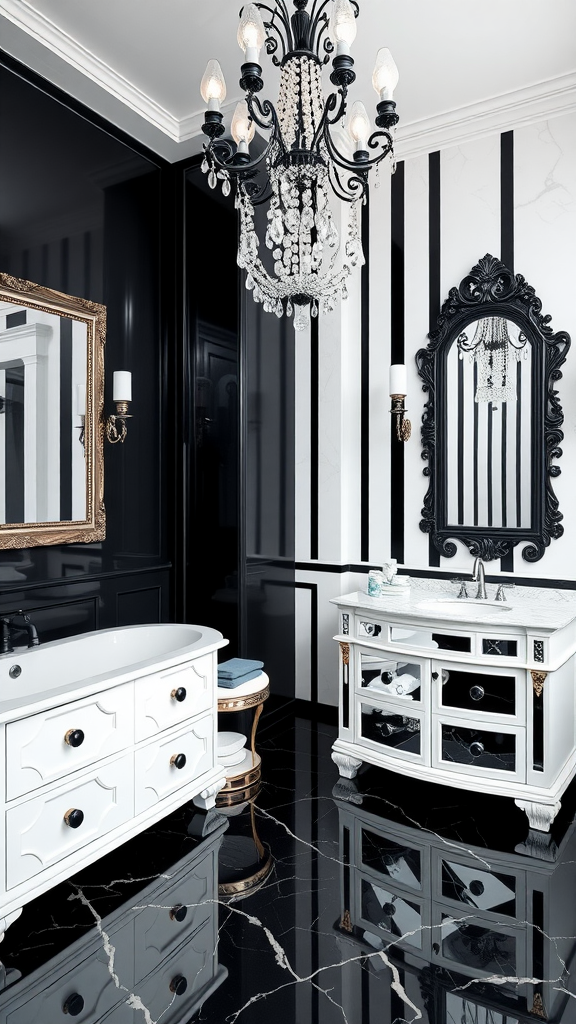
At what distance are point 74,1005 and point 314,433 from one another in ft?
9.41

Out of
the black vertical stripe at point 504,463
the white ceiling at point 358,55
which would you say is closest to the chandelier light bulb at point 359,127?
the white ceiling at point 358,55

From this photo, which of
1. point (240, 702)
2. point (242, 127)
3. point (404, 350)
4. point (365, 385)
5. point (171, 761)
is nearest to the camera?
point (242, 127)

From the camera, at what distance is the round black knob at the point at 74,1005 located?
5.33ft

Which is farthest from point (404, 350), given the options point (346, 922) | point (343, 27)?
point (346, 922)

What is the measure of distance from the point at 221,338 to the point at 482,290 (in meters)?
1.36

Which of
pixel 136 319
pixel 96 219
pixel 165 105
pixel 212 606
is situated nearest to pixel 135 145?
pixel 165 105

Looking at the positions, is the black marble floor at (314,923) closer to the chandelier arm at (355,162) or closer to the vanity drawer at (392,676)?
the vanity drawer at (392,676)

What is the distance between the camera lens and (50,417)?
113 inches

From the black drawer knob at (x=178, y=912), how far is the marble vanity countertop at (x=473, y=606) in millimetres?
1377

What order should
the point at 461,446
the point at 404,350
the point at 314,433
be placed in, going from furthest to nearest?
the point at 314,433
the point at 404,350
the point at 461,446

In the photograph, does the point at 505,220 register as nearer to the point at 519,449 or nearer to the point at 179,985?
the point at 519,449

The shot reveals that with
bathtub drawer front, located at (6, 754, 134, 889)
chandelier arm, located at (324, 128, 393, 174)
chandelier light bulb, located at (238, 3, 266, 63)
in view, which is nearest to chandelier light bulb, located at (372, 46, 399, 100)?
chandelier arm, located at (324, 128, 393, 174)

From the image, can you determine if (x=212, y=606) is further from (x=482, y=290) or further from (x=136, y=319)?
(x=482, y=290)

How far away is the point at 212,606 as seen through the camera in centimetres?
348
